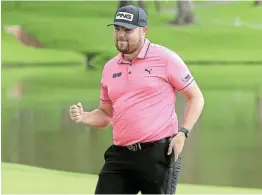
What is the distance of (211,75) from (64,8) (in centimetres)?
127

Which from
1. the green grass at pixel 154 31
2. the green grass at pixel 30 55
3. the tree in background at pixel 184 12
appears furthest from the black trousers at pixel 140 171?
the green grass at pixel 30 55

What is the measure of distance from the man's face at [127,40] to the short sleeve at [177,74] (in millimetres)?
101

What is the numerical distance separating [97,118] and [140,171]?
10.4 inches

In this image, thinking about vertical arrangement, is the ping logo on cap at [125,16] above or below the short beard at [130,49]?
above

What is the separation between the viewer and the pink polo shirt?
1.83 m

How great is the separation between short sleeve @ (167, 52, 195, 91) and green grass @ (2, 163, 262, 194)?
68.4 inches

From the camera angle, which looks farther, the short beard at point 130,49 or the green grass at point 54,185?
the green grass at point 54,185

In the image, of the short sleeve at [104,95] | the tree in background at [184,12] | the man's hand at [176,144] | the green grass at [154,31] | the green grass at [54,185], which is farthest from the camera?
the tree in background at [184,12]

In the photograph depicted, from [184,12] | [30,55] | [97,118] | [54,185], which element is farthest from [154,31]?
[97,118]

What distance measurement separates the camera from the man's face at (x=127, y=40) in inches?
73.0

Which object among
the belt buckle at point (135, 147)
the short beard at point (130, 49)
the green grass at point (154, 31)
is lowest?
the green grass at point (154, 31)

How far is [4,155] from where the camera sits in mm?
4727

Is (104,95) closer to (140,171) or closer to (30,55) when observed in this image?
(140,171)

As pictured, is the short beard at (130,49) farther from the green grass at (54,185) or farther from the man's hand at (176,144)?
the green grass at (54,185)
